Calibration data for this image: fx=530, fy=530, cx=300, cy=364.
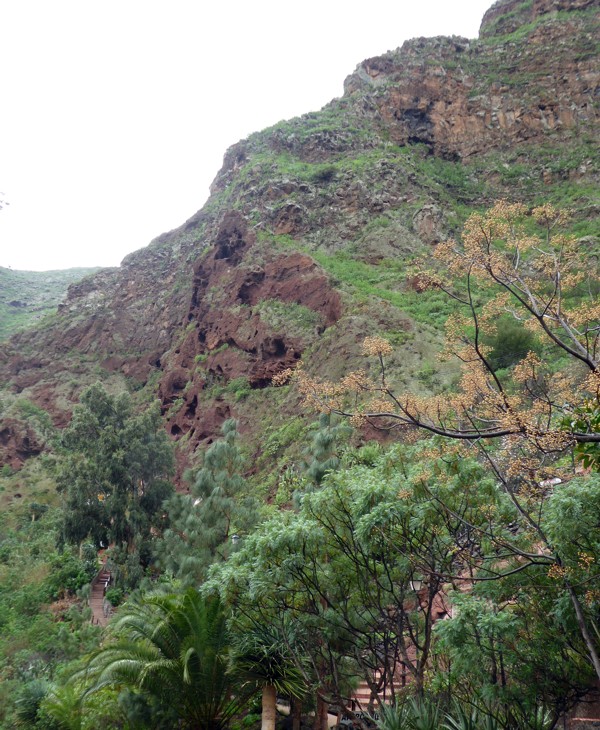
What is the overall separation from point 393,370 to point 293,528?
15888mm

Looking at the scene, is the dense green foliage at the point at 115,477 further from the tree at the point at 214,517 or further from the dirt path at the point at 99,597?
the tree at the point at 214,517

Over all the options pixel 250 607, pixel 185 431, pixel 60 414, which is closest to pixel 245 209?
pixel 185 431

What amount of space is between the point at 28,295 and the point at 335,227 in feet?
243

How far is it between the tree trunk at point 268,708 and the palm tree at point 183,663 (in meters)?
0.66

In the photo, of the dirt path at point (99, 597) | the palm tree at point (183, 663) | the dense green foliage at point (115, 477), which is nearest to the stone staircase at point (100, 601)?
the dirt path at point (99, 597)

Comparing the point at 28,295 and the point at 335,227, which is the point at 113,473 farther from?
the point at 28,295

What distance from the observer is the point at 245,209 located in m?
40.6

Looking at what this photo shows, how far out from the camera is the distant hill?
7181 cm

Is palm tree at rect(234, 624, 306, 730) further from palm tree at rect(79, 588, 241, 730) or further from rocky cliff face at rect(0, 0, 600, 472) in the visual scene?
rocky cliff face at rect(0, 0, 600, 472)

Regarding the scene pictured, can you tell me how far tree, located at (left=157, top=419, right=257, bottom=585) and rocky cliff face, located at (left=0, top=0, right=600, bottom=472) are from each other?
33.0 ft

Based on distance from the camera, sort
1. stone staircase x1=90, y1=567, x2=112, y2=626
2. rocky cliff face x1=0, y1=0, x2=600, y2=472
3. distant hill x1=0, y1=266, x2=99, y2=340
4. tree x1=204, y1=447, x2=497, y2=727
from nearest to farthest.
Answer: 1. tree x1=204, y1=447, x2=497, y2=727
2. stone staircase x1=90, y1=567, x2=112, y2=626
3. rocky cliff face x1=0, y1=0, x2=600, y2=472
4. distant hill x1=0, y1=266, x2=99, y2=340

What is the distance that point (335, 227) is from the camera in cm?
3709

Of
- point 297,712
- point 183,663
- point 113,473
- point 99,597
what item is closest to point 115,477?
point 113,473

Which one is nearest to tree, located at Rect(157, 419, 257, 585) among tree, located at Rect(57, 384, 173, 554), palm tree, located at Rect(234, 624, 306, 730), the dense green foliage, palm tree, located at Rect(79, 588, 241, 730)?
palm tree, located at Rect(79, 588, 241, 730)
